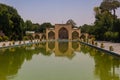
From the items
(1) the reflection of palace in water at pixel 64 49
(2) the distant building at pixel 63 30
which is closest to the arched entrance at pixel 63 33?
(2) the distant building at pixel 63 30

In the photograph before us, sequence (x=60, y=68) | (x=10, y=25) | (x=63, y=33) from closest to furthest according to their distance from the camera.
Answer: (x=60, y=68), (x=10, y=25), (x=63, y=33)

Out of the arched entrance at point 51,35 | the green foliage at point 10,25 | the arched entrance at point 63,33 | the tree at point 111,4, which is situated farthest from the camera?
the arched entrance at point 63,33

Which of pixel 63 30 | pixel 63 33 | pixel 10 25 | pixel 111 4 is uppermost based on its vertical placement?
pixel 111 4

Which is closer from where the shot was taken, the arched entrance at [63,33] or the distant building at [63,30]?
the distant building at [63,30]

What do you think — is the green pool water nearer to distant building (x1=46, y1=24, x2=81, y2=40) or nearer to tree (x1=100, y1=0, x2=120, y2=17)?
tree (x1=100, y1=0, x2=120, y2=17)

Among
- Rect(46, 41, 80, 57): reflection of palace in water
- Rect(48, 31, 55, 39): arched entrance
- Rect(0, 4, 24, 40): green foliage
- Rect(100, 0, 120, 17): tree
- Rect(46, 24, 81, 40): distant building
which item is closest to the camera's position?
Rect(46, 41, 80, 57): reflection of palace in water

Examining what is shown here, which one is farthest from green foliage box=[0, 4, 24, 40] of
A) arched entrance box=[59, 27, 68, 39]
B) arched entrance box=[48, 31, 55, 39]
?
arched entrance box=[59, 27, 68, 39]

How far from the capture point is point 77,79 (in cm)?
781

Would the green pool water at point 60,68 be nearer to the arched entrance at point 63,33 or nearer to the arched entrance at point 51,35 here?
the arched entrance at point 51,35

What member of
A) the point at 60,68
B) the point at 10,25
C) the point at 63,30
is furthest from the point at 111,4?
the point at 60,68

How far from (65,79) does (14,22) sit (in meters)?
29.2

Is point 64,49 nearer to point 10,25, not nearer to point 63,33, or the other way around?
point 10,25

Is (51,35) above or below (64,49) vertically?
above

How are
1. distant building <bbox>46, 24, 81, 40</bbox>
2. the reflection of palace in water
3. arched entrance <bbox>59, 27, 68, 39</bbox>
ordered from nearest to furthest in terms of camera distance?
1. the reflection of palace in water
2. distant building <bbox>46, 24, 81, 40</bbox>
3. arched entrance <bbox>59, 27, 68, 39</bbox>
